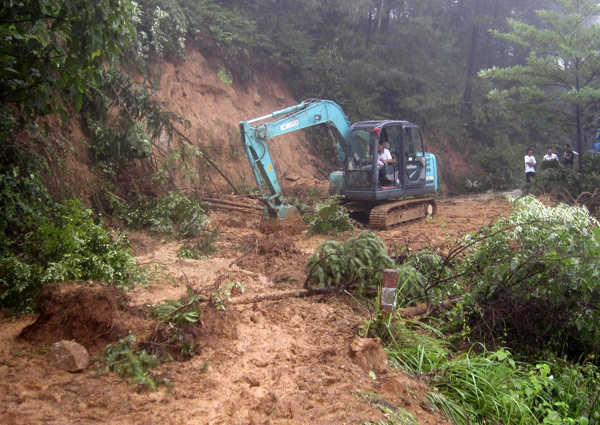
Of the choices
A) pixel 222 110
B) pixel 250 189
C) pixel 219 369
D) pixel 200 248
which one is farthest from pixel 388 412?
pixel 222 110

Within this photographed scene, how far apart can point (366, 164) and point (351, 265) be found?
574cm

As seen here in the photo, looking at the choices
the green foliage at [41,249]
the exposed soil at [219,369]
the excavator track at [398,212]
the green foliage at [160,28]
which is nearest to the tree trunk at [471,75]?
the excavator track at [398,212]

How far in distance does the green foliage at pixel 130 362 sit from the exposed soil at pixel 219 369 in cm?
7

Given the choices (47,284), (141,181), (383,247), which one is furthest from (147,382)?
(141,181)

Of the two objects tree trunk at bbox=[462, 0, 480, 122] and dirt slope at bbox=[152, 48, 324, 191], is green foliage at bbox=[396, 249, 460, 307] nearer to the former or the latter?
dirt slope at bbox=[152, 48, 324, 191]

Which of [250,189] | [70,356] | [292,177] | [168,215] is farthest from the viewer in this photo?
[292,177]

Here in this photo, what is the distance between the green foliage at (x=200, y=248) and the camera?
7969mm

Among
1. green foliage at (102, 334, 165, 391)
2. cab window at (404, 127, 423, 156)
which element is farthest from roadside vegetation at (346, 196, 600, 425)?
cab window at (404, 127, 423, 156)

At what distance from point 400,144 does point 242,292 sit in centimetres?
701

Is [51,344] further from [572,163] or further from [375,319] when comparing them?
[572,163]

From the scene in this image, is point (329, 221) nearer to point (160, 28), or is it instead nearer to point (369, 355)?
point (369, 355)

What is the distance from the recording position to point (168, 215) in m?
9.66

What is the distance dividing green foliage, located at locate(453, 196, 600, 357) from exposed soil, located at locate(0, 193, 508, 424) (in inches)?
52.1

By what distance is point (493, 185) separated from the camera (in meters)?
23.1
